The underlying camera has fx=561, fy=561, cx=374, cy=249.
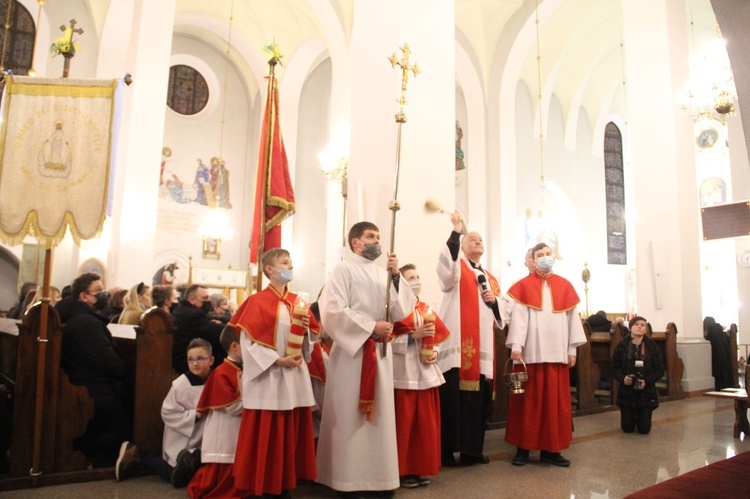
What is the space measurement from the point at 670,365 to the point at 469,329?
18.3ft

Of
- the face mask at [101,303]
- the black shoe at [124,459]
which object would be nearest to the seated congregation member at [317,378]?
the black shoe at [124,459]

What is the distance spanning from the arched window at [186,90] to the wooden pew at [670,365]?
50.2 feet

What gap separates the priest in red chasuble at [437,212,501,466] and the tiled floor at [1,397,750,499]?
0.74ft

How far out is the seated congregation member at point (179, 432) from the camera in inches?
149

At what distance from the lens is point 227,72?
61.5ft

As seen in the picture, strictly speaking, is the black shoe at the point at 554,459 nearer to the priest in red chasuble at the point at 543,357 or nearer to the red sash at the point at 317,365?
the priest in red chasuble at the point at 543,357

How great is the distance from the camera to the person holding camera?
5.63 meters

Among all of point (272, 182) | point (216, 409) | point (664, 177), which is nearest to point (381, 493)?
point (216, 409)

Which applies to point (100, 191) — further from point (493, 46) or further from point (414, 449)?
point (493, 46)

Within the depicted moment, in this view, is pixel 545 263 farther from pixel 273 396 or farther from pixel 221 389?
pixel 221 389

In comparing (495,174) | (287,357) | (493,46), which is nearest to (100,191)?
(287,357)

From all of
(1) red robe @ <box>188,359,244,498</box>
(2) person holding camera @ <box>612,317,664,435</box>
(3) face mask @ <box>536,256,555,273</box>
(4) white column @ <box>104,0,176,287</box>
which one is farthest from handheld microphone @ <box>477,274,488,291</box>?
(4) white column @ <box>104,0,176,287</box>

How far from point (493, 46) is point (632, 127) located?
275 inches

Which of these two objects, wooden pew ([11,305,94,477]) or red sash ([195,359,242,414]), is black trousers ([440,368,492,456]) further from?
wooden pew ([11,305,94,477])
